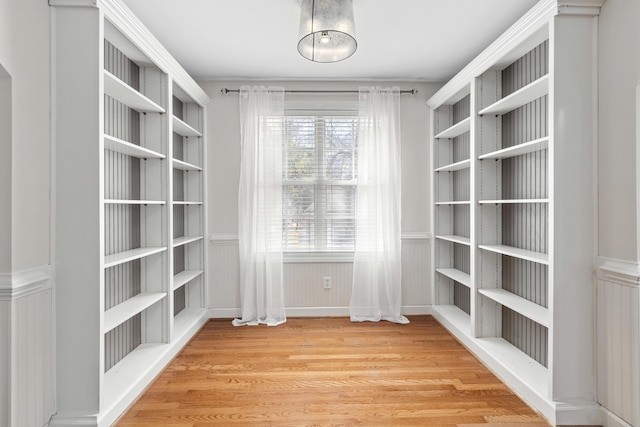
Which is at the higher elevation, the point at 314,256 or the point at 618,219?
the point at 618,219

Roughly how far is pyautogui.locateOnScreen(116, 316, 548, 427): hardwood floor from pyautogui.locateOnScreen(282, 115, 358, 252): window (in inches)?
40.8

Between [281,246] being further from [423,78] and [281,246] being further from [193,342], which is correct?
[423,78]

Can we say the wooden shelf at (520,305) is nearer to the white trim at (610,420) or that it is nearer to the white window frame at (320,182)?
the white trim at (610,420)

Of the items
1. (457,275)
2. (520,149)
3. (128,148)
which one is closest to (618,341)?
(520,149)

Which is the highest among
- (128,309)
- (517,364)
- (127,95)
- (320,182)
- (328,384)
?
(127,95)

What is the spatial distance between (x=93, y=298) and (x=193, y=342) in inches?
58.7

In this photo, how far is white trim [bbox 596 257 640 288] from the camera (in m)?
1.77

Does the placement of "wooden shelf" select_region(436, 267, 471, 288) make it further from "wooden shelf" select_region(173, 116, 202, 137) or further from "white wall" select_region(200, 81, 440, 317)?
"wooden shelf" select_region(173, 116, 202, 137)

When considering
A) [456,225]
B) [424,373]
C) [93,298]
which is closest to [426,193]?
[456,225]

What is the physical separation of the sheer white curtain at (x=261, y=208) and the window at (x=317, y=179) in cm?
20

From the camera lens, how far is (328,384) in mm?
2434

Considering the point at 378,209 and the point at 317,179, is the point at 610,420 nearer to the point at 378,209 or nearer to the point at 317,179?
the point at 378,209

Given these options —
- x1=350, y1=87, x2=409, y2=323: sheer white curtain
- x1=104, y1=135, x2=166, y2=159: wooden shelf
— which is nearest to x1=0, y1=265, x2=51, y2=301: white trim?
x1=104, y1=135, x2=166, y2=159: wooden shelf

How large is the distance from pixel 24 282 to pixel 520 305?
116 inches
